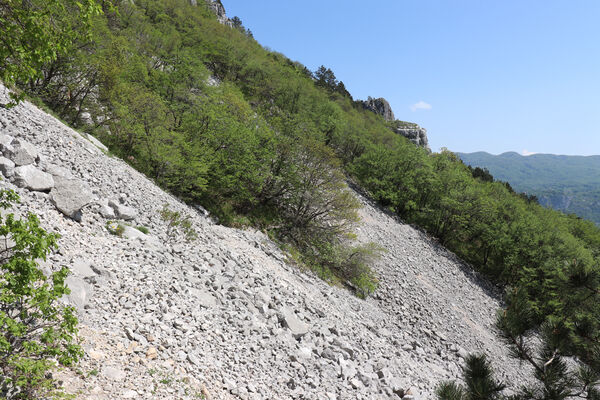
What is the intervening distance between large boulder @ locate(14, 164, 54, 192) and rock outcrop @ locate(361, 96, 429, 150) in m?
79.5

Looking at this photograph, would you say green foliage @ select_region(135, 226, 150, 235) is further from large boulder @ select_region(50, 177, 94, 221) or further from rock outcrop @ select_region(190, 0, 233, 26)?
rock outcrop @ select_region(190, 0, 233, 26)

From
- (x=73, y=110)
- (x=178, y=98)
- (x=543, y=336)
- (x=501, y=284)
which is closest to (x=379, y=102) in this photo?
(x=501, y=284)

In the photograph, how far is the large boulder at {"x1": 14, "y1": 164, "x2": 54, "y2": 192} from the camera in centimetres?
817

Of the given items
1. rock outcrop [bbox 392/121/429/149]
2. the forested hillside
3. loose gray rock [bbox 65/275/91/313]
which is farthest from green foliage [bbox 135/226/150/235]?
rock outcrop [bbox 392/121/429/149]

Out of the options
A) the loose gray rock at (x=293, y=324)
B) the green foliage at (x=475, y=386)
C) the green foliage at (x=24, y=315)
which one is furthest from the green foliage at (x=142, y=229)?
the green foliage at (x=475, y=386)

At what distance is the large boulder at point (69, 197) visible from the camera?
8.50m

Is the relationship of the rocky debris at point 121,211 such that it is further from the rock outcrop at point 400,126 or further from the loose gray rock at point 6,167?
the rock outcrop at point 400,126

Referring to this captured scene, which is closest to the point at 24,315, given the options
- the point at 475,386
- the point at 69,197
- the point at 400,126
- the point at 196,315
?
the point at 196,315

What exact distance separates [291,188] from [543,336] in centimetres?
1865

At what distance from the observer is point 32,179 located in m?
8.43

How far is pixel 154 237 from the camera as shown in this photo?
10.6m

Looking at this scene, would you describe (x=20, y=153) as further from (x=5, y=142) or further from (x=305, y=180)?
(x=305, y=180)

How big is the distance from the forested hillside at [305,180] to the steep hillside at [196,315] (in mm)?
1556

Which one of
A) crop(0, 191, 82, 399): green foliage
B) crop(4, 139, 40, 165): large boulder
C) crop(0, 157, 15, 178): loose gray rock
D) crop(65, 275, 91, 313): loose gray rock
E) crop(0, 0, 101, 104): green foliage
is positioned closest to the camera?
crop(0, 191, 82, 399): green foliage
